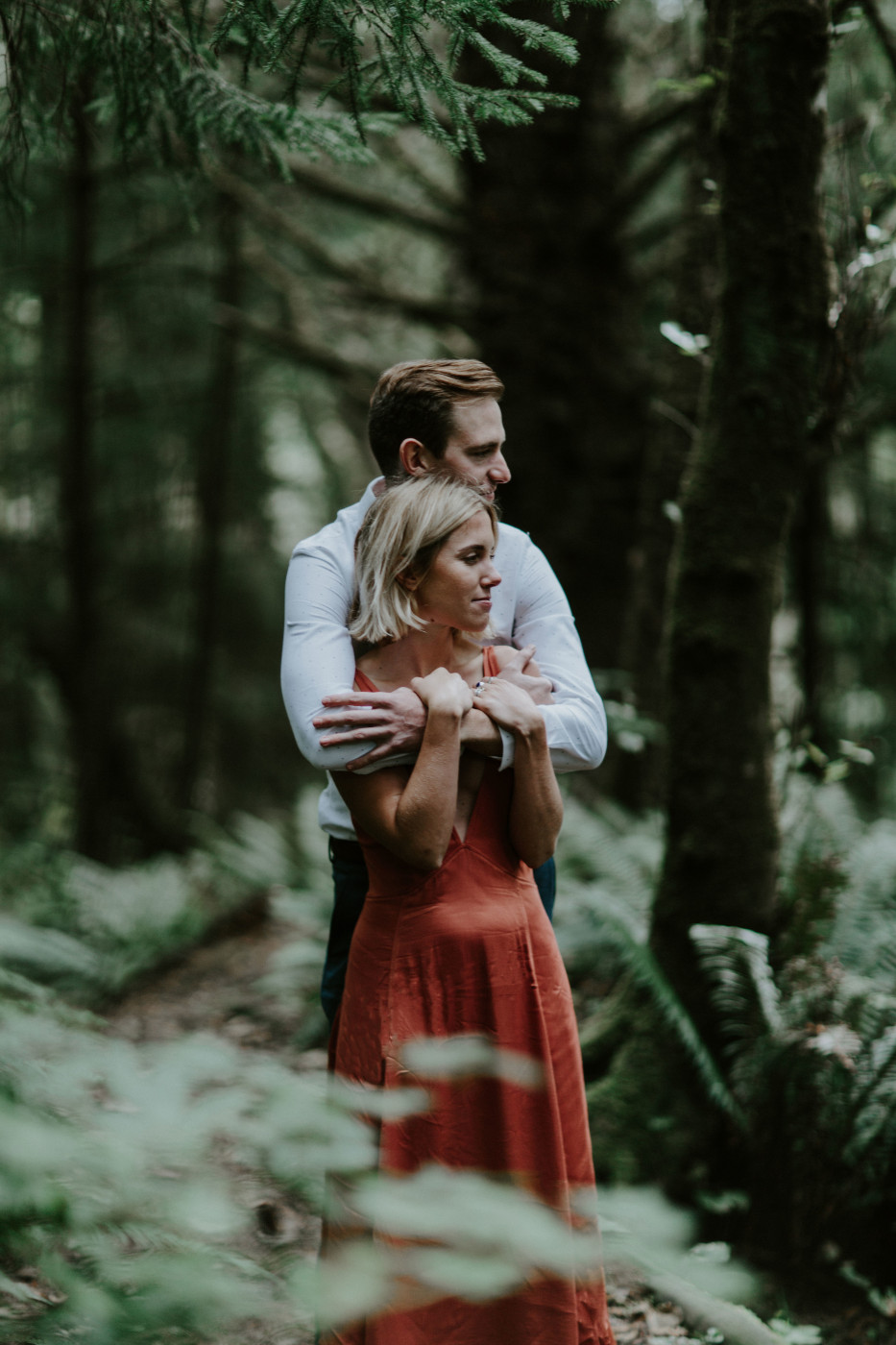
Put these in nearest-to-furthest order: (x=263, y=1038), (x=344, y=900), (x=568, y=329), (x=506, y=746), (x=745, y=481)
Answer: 1. (x=506, y=746)
2. (x=344, y=900)
3. (x=745, y=481)
4. (x=263, y=1038)
5. (x=568, y=329)

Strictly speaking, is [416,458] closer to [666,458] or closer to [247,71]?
[247,71]

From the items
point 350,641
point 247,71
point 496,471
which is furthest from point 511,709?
point 247,71

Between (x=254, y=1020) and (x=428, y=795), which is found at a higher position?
(x=428, y=795)

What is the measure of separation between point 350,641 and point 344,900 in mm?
779

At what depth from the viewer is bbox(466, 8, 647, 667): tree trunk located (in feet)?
21.9

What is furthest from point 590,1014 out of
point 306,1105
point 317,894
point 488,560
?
point 306,1105

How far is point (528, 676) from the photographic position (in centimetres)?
247

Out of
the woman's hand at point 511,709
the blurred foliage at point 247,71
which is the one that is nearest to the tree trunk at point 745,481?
the blurred foliage at point 247,71

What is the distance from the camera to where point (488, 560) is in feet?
7.90

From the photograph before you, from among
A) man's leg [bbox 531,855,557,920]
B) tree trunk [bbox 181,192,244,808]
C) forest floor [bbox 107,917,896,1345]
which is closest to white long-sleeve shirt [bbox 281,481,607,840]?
man's leg [bbox 531,855,557,920]

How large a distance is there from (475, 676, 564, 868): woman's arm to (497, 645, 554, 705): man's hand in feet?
0.24

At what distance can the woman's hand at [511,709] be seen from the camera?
7.43 ft

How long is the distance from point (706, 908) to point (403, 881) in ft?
5.74

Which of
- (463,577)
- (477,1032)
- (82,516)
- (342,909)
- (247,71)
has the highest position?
(247,71)
